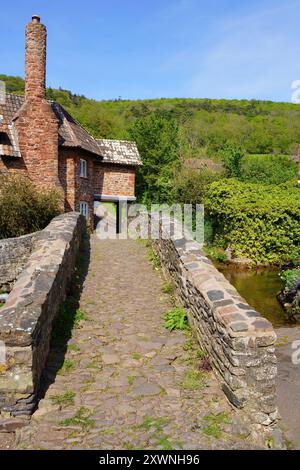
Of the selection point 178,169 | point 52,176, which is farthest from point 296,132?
point 52,176

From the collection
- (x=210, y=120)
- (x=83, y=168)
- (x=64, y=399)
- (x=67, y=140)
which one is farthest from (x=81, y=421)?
(x=210, y=120)

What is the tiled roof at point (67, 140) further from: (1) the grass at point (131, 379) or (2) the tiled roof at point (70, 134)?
(1) the grass at point (131, 379)

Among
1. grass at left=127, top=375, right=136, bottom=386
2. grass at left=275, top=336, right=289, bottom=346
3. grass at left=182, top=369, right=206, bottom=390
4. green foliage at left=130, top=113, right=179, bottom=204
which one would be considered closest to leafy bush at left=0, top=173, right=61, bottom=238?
grass at left=275, top=336, right=289, bottom=346

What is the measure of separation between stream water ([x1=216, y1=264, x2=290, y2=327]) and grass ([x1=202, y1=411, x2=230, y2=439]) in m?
8.15

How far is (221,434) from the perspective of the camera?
14.4 feet

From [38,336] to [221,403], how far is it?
2.42m

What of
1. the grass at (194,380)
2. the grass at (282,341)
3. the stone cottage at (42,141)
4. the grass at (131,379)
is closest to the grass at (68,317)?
the grass at (131,379)

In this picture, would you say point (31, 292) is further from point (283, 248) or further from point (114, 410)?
point (283, 248)

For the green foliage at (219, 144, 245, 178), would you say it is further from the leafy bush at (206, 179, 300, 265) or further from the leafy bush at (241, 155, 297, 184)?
the leafy bush at (206, 179, 300, 265)

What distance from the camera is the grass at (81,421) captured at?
4.53 metres

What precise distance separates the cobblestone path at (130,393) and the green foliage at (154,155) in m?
25.3

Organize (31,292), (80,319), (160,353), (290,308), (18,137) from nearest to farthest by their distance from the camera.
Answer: (31,292)
(160,353)
(80,319)
(290,308)
(18,137)

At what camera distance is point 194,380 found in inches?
217

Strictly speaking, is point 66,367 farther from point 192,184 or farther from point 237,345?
point 192,184
